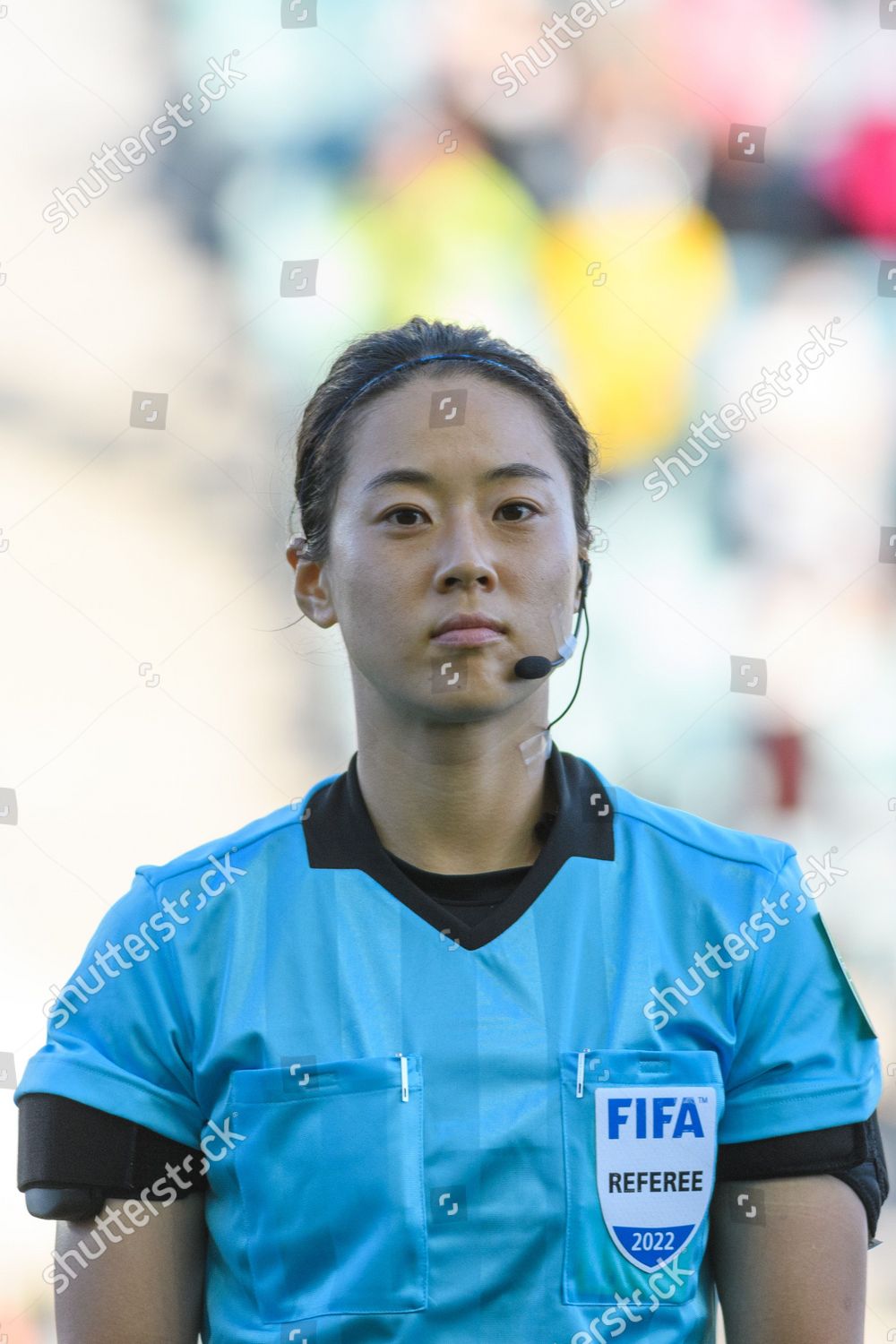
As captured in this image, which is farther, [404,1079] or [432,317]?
[432,317]

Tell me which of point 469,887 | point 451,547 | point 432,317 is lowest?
point 469,887

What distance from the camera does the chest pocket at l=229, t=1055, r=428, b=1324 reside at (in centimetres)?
67

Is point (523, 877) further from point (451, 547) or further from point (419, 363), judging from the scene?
point (419, 363)

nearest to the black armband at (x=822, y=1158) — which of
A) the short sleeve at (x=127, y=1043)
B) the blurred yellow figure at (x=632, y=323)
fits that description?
the short sleeve at (x=127, y=1043)

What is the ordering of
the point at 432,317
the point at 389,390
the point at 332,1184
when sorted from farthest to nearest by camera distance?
the point at 432,317, the point at 389,390, the point at 332,1184

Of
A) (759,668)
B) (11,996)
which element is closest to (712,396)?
(759,668)

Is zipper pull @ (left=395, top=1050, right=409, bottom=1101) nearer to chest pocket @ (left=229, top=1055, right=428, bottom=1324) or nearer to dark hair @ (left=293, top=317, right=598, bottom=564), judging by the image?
chest pocket @ (left=229, top=1055, right=428, bottom=1324)

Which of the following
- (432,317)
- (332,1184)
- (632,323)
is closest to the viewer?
(332,1184)

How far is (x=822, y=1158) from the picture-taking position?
0.70 m


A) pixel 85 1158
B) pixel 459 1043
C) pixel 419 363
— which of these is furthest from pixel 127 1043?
pixel 419 363

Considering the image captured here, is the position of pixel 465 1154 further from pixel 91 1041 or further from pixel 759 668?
pixel 759 668

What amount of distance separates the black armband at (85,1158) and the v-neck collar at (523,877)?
0.17m

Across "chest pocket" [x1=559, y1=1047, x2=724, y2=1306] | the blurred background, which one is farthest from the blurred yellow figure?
"chest pocket" [x1=559, y1=1047, x2=724, y2=1306]

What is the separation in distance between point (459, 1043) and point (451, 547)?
26 cm
